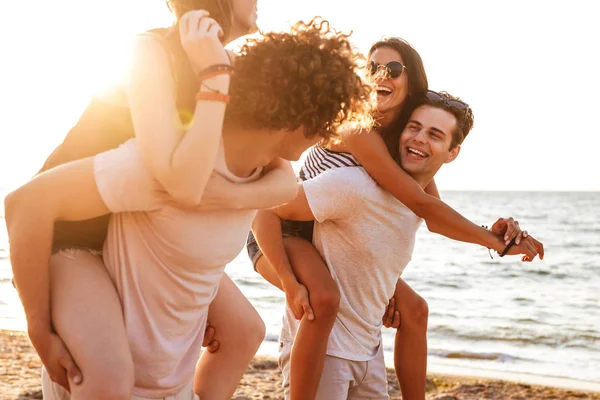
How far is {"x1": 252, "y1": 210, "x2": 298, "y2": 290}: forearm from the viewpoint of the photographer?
12.0ft

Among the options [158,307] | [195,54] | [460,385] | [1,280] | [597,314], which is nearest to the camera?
[195,54]

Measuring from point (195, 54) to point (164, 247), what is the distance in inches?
26.5

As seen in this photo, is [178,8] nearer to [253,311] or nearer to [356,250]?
[253,311]

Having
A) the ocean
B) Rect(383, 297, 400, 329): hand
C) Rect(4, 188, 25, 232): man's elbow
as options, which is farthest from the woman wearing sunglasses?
the ocean

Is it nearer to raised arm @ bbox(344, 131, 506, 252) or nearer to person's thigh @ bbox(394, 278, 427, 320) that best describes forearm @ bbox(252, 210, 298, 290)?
raised arm @ bbox(344, 131, 506, 252)

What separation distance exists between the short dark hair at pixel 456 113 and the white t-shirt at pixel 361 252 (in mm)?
514

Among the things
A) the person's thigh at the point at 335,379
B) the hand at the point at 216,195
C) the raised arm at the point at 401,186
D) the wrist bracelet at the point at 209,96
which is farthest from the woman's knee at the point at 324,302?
the wrist bracelet at the point at 209,96

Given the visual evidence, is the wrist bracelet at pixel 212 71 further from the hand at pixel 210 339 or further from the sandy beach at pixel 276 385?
the sandy beach at pixel 276 385

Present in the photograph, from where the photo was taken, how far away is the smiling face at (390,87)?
396cm

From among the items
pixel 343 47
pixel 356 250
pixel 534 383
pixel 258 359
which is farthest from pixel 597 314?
pixel 343 47

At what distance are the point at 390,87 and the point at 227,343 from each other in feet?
5.72

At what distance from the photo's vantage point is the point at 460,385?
7.62 meters

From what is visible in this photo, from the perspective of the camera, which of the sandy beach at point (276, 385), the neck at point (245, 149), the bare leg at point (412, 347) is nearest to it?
the neck at point (245, 149)

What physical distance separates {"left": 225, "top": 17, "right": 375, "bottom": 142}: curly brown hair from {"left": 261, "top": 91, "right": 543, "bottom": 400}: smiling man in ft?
3.65
